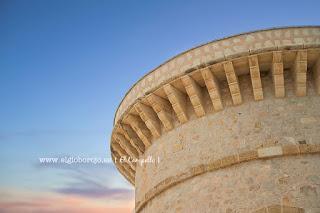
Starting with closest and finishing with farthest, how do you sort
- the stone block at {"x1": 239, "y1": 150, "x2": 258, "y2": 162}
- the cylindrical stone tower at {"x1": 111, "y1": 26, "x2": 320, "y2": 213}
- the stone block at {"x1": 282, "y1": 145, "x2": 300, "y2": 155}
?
the cylindrical stone tower at {"x1": 111, "y1": 26, "x2": 320, "y2": 213}
the stone block at {"x1": 282, "y1": 145, "x2": 300, "y2": 155}
the stone block at {"x1": 239, "y1": 150, "x2": 258, "y2": 162}

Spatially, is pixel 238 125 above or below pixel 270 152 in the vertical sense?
above

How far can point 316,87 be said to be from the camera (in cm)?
735

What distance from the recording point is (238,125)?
23.9 feet

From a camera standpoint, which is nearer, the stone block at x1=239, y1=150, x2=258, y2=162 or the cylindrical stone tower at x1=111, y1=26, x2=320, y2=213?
the cylindrical stone tower at x1=111, y1=26, x2=320, y2=213

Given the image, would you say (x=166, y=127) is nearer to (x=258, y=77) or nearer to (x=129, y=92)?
(x=129, y=92)

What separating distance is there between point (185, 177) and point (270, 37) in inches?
128

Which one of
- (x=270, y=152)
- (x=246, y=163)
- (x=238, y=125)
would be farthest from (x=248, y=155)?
(x=238, y=125)

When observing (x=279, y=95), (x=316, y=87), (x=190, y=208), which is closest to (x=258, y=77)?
(x=279, y=95)

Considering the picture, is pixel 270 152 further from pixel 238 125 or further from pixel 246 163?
pixel 238 125

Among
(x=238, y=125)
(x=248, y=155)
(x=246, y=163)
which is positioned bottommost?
(x=246, y=163)

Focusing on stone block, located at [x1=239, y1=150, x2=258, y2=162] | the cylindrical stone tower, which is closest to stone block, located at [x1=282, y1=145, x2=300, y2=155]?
the cylindrical stone tower

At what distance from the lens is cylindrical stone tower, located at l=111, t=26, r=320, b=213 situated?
21.6 ft

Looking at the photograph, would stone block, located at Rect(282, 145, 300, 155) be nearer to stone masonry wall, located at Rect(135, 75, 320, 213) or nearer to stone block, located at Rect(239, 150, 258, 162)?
stone masonry wall, located at Rect(135, 75, 320, 213)

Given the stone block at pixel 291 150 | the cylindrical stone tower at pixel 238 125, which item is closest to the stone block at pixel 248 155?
the cylindrical stone tower at pixel 238 125
